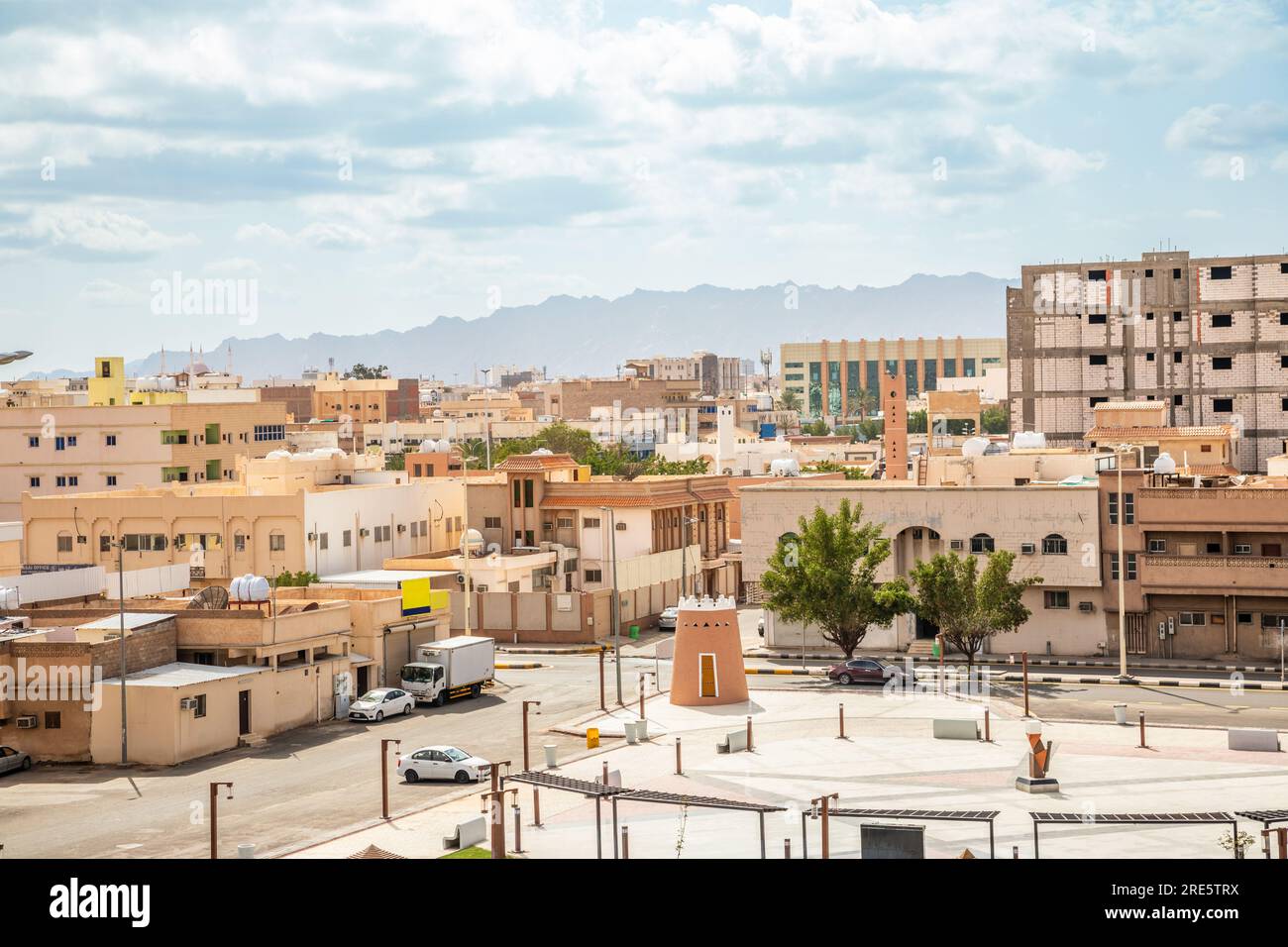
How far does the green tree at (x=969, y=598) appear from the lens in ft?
194

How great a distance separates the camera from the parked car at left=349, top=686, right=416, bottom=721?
50000mm

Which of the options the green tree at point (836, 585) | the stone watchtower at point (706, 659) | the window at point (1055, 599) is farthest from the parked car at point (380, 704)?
the window at point (1055, 599)

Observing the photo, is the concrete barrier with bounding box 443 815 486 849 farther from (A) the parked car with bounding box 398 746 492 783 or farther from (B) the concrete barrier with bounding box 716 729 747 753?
(B) the concrete barrier with bounding box 716 729 747 753

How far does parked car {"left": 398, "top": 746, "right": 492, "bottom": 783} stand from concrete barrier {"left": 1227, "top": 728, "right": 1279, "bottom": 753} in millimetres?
21318

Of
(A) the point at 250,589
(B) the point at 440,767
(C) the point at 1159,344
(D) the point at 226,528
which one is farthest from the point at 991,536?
(C) the point at 1159,344

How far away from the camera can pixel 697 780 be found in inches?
1569

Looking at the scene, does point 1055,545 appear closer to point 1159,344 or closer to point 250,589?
point 250,589

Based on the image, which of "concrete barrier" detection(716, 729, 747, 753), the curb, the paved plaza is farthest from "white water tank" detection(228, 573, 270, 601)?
the curb

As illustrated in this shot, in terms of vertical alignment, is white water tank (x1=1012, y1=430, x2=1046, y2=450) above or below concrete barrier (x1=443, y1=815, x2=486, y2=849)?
above

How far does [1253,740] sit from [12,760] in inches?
1401

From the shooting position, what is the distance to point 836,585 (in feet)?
201

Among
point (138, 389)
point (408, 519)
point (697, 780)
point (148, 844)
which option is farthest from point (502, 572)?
point (138, 389)

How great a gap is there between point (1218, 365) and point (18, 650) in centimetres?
9462
